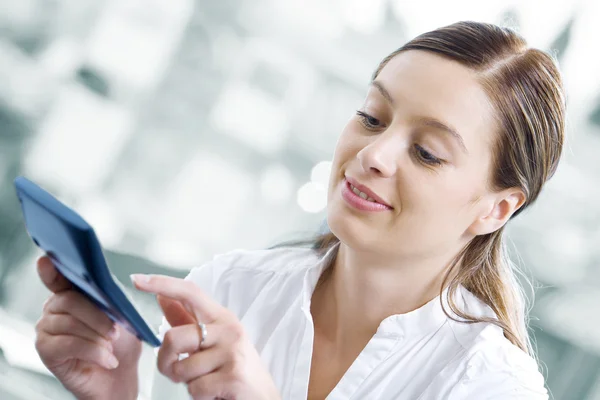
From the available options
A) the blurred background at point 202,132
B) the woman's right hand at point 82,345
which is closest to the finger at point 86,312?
the woman's right hand at point 82,345

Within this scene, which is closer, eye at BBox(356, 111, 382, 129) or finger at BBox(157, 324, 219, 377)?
finger at BBox(157, 324, 219, 377)

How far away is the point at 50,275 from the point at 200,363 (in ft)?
0.87

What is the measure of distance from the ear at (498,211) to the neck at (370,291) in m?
0.10

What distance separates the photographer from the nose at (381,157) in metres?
1.22

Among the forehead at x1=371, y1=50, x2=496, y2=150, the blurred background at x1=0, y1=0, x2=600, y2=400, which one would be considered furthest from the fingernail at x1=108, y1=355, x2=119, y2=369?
the blurred background at x1=0, y1=0, x2=600, y2=400

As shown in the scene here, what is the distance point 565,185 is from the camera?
2.18 meters

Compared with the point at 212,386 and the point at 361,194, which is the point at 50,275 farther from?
the point at 361,194

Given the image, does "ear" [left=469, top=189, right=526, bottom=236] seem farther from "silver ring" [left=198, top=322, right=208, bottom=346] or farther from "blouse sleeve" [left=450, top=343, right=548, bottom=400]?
"silver ring" [left=198, top=322, right=208, bottom=346]

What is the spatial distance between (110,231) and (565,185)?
151 centimetres

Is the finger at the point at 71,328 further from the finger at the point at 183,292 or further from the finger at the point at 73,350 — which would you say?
the finger at the point at 183,292

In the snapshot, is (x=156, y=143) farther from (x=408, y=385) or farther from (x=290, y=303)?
(x=408, y=385)

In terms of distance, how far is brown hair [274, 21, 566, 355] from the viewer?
4.33ft

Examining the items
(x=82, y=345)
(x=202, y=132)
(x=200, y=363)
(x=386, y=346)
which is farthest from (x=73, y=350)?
(x=202, y=132)

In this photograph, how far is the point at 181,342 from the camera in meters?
0.96
